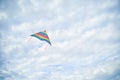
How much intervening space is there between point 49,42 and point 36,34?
329 centimetres

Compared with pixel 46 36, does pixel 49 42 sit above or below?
below

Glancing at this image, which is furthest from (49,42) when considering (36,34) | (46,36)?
(36,34)

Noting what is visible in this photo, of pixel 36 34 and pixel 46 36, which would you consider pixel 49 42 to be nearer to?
pixel 46 36

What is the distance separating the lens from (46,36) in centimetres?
2173

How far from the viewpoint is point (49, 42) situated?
2133 cm

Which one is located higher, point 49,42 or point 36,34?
point 36,34

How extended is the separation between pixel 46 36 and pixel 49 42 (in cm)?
148

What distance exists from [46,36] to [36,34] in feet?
7.08

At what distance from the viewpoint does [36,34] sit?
21.8m
